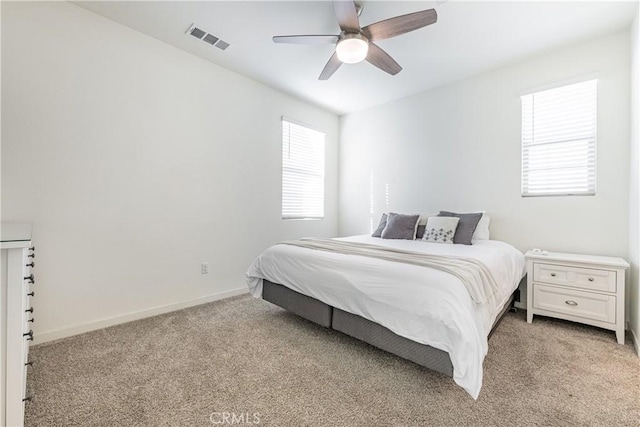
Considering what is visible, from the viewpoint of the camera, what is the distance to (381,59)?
2.46 metres

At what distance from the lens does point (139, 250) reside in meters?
2.66

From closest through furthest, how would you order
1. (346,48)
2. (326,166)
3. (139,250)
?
1. (346,48)
2. (139,250)
3. (326,166)

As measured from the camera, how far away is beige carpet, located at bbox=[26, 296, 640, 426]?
1.41 meters

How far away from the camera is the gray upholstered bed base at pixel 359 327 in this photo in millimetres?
1561

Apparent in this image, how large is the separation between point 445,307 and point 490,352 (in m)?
0.97

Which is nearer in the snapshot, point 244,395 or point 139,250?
point 244,395

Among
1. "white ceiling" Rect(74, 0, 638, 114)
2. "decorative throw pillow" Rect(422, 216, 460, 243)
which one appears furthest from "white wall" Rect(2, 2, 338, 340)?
"decorative throw pillow" Rect(422, 216, 460, 243)

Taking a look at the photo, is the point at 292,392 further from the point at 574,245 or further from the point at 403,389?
the point at 574,245

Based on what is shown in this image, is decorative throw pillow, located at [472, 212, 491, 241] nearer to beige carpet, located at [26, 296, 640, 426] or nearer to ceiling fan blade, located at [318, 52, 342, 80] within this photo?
beige carpet, located at [26, 296, 640, 426]

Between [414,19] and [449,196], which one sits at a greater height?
[414,19]

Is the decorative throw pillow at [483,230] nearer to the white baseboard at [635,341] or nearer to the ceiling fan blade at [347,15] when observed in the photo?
the white baseboard at [635,341]

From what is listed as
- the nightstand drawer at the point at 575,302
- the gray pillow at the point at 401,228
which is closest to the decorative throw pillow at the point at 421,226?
the gray pillow at the point at 401,228

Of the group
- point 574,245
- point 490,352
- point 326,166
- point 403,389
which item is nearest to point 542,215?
point 574,245

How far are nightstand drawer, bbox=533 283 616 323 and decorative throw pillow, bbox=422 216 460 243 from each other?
2.84ft
